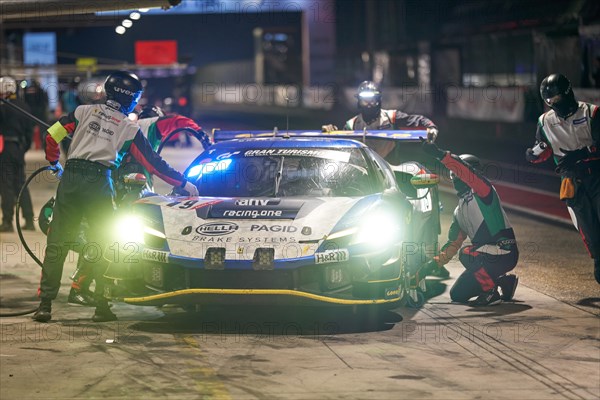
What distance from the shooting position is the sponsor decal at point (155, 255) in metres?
8.59

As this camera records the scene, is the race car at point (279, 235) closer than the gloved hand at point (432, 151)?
Yes

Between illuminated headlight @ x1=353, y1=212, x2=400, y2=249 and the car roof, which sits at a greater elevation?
the car roof

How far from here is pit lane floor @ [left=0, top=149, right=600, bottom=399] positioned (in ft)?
22.9

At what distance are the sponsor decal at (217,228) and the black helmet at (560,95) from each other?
11.0 feet

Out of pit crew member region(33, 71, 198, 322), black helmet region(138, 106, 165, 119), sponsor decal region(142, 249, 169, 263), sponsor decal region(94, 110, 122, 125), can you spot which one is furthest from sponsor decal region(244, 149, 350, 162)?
black helmet region(138, 106, 165, 119)

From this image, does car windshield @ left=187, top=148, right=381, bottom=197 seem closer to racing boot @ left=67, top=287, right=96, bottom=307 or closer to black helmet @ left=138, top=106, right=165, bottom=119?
racing boot @ left=67, top=287, right=96, bottom=307

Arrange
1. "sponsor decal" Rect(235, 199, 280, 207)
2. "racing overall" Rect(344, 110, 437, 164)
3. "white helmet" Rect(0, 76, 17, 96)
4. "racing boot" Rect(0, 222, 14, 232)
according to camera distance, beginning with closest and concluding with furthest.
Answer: "sponsor decal" Rect(235, 199, 280, 207) < "racing overall" Rect(344, 110, 437, 164) < "white helmet" Rect(0, 76, 17, 96) < "racing boot" Rect(0, 222, 14, 232)

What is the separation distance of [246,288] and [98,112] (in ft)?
6.64

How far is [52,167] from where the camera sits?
389 inches

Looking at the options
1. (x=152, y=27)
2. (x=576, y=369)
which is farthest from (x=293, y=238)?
(x=152, y=27)

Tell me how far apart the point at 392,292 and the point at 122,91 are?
8.74 feet

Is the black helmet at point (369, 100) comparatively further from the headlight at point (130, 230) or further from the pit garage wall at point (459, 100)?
the pit garage wall at point (459, 100)

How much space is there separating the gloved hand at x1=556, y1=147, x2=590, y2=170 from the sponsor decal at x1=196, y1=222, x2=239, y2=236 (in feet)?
Result: 11.0

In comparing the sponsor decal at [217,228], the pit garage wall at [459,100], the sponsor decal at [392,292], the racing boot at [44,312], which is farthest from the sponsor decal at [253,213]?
the pit garage wall at [459,100]
